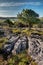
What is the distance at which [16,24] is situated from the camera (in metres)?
94.1

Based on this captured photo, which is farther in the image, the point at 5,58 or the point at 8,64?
the point at 5,58

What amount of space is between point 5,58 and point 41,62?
1025 cm

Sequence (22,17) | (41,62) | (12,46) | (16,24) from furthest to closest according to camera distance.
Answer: (16,24) < (22,17) < (12,46) < (41,62)

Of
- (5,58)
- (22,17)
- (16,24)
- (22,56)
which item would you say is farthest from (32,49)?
(16,24)

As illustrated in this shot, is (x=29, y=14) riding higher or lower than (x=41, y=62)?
higher

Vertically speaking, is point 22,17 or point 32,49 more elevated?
point 22,17

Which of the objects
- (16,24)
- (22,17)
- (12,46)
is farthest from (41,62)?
(16,24)

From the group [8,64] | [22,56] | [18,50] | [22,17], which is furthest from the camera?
[22,17]

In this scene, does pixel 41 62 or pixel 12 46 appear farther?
pixel 12 46

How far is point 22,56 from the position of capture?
118 ft

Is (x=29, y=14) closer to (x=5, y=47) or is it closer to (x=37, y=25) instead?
(x=37, y=25)

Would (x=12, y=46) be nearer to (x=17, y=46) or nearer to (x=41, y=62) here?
(x=17, y=46)

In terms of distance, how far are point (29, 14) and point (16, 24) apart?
8.98 meters

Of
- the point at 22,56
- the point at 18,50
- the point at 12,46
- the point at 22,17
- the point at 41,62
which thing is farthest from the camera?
the point at 22,17
